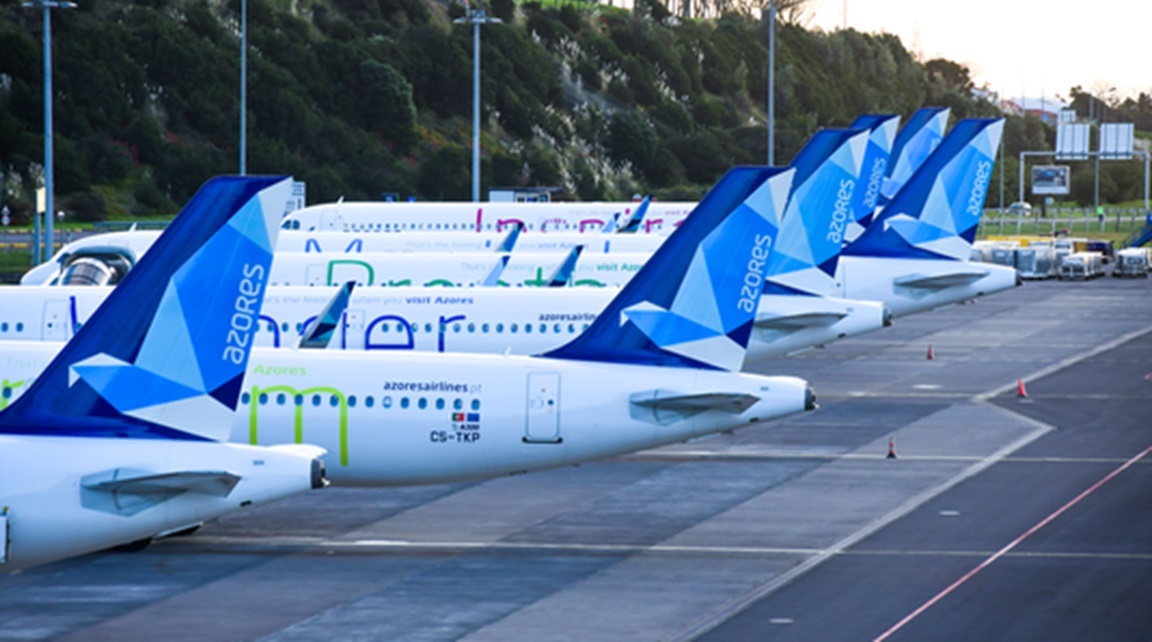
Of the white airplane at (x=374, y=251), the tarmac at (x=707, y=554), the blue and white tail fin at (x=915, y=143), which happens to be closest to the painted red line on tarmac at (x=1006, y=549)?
the tarmac at (x=707, y=554)

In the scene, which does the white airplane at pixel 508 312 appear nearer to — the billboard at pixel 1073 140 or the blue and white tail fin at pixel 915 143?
the blue and white tail fin at pixel 915 143

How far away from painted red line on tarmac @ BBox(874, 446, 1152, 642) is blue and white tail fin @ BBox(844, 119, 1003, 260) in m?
14.8

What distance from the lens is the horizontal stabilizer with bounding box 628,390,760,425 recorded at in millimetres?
30094

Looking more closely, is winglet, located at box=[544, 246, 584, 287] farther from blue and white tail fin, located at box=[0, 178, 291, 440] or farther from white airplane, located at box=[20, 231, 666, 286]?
blue and white tail fin, located at box=[0, 178, 291, 440]

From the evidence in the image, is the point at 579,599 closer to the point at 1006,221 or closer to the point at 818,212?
the point at 818,212

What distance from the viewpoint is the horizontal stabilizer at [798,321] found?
1818 inches

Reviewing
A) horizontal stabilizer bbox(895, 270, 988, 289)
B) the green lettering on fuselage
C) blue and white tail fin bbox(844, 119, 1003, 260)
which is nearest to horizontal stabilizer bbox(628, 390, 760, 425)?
the green lettering on fuselage

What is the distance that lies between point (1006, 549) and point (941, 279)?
23.8 m

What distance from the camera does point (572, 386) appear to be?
30297 mm

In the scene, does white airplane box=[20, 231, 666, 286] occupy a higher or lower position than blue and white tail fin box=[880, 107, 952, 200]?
lower

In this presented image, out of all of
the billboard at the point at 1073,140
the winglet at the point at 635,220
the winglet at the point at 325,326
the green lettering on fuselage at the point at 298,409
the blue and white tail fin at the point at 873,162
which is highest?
the billboard at the point at 1073,140

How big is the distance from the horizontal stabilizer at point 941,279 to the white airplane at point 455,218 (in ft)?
79.4

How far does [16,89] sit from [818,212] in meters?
89.4

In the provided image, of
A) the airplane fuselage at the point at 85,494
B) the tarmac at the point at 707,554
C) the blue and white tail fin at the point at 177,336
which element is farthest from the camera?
the tarmac at the point at 707,554
